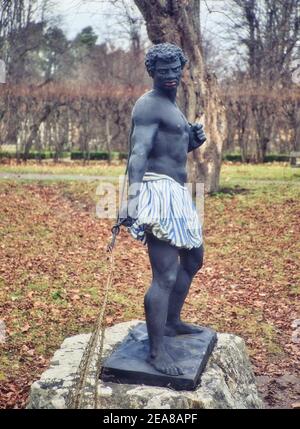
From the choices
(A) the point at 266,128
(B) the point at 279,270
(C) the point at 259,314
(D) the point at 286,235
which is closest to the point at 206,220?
(D) the point at 286,235

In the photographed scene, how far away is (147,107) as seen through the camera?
3.84 m

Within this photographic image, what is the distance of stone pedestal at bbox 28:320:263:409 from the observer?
3.69 metres

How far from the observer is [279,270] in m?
8.72

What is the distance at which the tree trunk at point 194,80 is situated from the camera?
1142cm

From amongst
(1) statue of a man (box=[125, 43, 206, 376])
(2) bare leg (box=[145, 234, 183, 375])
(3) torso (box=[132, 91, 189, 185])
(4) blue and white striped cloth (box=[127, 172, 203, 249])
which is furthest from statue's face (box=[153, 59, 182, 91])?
(2) bare leg (box=[145, 234, 183, 375])

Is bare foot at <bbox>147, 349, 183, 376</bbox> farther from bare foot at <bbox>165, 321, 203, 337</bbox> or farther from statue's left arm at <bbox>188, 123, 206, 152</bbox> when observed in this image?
statue's left arm at <bbox>188, 123, 206, 152</bbox>

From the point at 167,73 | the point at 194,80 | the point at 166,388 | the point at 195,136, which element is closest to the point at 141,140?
the point at 167,73

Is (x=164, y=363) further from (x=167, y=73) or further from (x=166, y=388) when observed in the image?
(x=167, y=73)

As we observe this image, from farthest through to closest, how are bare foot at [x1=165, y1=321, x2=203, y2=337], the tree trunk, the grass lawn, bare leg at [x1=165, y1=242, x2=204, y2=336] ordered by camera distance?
the tree trunk, the grass lawn, bare foot at [x1=165, y1=321, x2=203, y2=337], bare leg at [x1=165, y1=242, x2=204, y2=336]

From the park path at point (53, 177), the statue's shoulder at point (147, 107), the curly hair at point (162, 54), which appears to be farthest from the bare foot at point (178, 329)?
the park path at point (53, 177)

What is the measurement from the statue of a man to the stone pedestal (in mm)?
199

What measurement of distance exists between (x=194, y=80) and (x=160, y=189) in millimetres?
8854

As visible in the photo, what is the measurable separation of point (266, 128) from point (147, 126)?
18.0 metres
